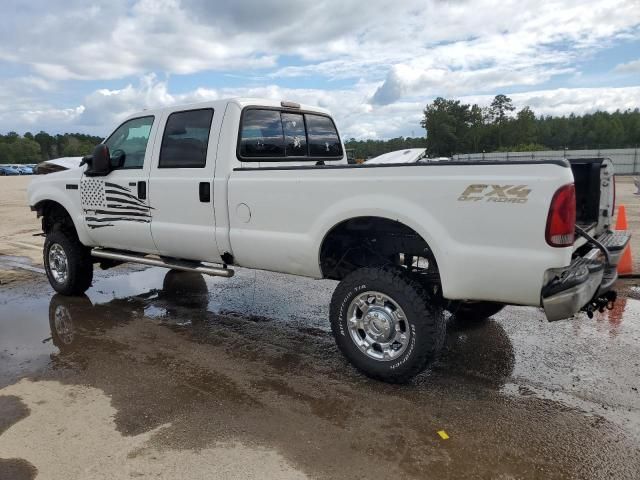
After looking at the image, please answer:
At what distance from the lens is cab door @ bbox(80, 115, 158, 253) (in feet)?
17.4

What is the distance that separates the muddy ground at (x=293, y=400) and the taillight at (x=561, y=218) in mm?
1169

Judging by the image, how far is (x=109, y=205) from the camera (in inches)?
221

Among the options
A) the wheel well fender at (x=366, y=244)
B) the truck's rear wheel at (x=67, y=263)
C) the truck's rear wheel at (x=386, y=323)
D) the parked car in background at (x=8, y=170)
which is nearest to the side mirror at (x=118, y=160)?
the truck's rear wheel at (x=67, y=263)

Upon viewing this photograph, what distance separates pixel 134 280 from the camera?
23.8ft

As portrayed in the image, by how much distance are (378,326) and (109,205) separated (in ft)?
11.0

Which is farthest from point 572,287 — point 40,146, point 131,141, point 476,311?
point 40,146

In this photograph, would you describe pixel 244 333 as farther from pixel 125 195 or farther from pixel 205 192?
pixel 125 195

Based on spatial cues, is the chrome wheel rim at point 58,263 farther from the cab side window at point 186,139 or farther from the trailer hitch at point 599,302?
the trailer hitch at point 599,302

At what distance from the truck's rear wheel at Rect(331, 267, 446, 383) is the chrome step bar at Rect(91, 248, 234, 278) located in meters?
1.32

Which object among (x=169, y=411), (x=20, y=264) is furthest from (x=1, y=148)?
(x=169, y=411)

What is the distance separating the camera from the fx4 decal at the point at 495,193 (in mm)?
3070

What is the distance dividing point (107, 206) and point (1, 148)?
9893cm

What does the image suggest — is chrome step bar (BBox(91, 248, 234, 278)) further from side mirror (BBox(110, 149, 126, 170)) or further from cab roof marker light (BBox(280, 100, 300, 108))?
cab roof marker light (BBox(280, 100, 300, 108))

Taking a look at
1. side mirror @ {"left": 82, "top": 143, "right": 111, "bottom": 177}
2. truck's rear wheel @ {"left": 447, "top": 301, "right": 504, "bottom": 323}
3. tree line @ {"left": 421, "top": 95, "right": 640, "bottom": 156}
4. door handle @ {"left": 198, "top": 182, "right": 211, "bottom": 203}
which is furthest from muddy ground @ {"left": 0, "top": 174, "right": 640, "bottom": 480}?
tree line @ {"left": 421, "top": 95, "right": 640, "bottom": 156}
